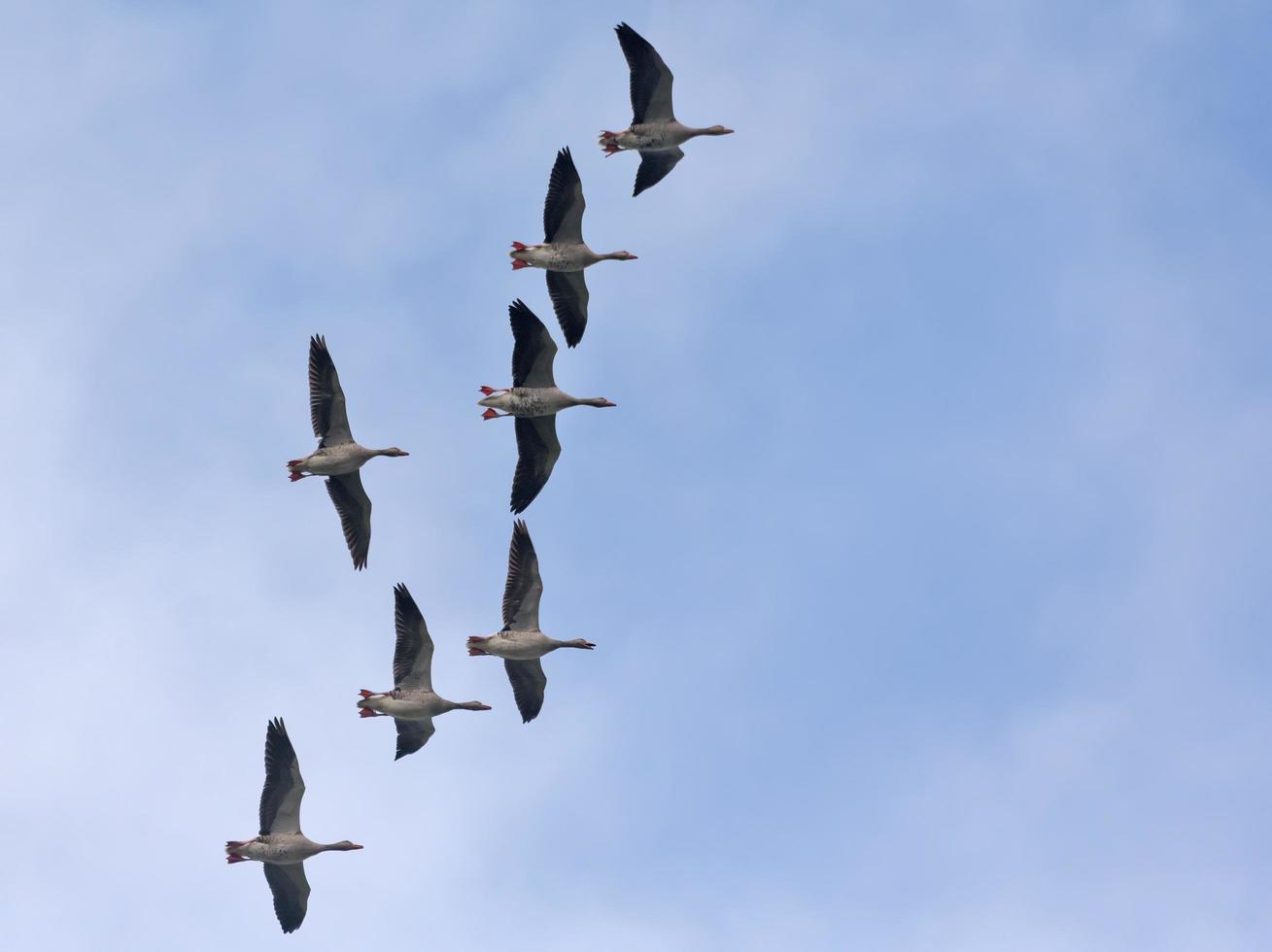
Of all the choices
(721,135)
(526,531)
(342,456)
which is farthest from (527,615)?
(721,135)

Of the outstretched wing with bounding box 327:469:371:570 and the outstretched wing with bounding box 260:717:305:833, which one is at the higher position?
the outstretched wing with bounding box 327:469:371:570

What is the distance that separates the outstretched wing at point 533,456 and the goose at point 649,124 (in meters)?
6.51

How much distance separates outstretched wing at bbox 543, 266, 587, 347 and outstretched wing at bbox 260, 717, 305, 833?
12385mm

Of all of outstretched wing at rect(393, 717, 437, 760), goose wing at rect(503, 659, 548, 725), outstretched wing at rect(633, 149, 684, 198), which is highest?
outstretched wing at rect(633, 149, 684, 198)

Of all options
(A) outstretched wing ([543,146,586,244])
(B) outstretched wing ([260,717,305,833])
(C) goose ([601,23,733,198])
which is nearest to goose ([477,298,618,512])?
(A) outstretched wing ([543,146,586,244])

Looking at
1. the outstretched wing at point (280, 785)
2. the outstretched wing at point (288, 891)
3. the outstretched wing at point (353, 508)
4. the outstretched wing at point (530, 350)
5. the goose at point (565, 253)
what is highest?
the goose at point (565, 253)

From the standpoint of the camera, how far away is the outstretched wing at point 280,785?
169 feet

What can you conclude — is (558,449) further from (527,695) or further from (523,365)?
(527,695)

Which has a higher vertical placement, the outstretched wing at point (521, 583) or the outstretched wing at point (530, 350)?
the outstretched wing at point (530, 350)

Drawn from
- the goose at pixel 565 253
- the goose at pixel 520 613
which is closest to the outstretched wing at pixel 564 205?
the goose at pixel 565 253

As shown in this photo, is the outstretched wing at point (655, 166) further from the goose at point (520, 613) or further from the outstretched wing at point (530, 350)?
the goose at point (520, 613)

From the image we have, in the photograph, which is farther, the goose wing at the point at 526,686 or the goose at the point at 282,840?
the goose wing at the point at 526,686

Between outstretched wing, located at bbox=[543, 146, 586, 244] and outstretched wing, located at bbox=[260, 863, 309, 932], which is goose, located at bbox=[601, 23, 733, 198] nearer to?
outstretched wing, located at bbox=[543, 146, 586, 244]

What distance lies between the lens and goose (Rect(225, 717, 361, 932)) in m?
51.5
